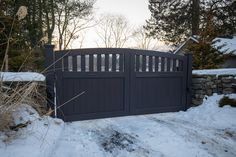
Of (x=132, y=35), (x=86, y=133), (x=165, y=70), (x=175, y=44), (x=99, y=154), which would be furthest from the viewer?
(x=132, y=35)

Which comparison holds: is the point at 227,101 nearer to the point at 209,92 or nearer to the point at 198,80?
the point at 209,92

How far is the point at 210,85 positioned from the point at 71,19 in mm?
9665

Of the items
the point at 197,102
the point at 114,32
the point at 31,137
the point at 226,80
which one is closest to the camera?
the point at 31,137

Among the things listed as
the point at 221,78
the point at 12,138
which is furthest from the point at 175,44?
the point at 12,138

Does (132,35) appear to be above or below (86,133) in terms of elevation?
above

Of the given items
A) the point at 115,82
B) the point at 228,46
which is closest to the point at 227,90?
the point at 115,82

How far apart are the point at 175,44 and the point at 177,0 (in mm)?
2601

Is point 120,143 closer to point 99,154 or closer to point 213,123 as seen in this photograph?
point 99,154

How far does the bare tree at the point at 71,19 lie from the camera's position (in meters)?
11.9

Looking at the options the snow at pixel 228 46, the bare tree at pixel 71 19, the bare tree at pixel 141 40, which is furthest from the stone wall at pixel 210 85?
the bare tree at pixel 141 40

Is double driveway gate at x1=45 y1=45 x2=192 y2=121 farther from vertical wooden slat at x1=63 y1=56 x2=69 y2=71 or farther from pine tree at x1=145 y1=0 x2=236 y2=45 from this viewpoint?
pine tree at x1=145 y1=0 x2=236 y2=45

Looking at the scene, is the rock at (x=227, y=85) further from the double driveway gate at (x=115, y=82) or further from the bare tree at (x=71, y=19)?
the bare tree at (x=71, y=19)

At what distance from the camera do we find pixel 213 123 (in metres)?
3.96

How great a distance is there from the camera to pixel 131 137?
323cm
